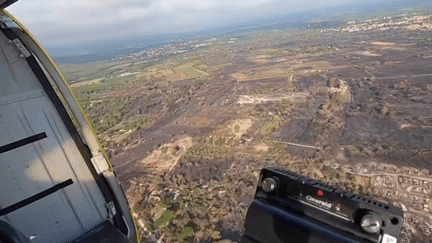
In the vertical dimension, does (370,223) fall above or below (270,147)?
above

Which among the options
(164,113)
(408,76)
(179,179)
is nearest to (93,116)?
(164,113)

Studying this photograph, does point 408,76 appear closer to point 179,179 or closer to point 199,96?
point 199,96

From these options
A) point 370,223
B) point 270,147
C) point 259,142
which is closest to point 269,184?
point 370,223

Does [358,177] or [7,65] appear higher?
[7,65]

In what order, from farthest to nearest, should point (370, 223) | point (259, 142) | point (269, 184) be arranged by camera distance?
point (259, 142) → point (269, 184) → point (370, 223)

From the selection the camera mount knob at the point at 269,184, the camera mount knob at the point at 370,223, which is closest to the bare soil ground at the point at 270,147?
the camera mount knob at the point at 269,184

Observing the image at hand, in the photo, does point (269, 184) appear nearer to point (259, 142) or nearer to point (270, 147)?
point (270, 147)

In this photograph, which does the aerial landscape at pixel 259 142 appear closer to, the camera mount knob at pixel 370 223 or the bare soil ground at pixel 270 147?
the bare soil ground at pixel 270 147

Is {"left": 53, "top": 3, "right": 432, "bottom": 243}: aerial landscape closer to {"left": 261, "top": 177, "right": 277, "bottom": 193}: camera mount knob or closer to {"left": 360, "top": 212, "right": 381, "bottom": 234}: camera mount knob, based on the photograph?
{"left": 261, "top": 177, "right": 277, "bottom": 193}: camera mount knob
